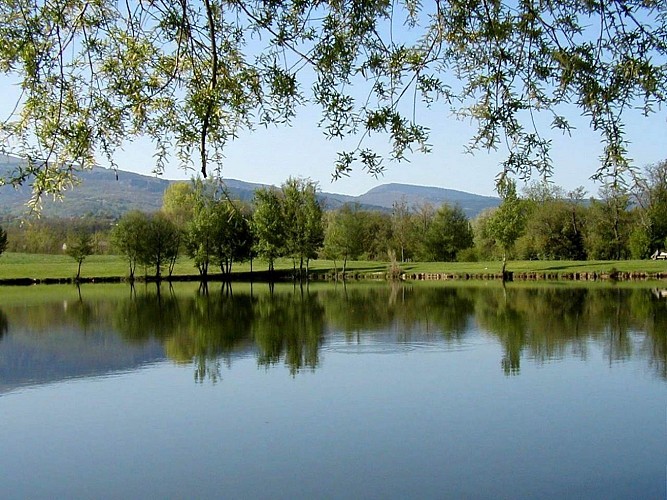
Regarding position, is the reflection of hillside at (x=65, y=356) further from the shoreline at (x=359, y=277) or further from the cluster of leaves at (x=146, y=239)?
the shoreline at (x=359, y=277)

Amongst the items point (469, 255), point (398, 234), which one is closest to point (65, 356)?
point (469, 255)

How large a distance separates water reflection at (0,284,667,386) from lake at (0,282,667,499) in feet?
0.42

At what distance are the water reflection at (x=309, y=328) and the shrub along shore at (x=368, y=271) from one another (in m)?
14.7

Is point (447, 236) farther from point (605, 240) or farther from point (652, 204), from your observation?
point (652, 204)

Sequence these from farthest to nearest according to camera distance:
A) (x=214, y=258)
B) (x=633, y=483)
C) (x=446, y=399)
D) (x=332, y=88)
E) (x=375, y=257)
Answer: (x=375, y=257)
(x=214, y=258)
(x=446, y=399)
(x=633, y=483)
(x=332, y=88)

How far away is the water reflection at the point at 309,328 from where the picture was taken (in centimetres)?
1579

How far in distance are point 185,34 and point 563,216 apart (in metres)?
55.0

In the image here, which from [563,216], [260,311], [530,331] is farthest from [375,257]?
[530,331]

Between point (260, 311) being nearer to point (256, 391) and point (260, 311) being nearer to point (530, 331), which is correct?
point (530, 331)

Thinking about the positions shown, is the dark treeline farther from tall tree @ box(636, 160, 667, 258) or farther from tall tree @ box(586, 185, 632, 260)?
tall tree @ box(636, 160, 667, 258)

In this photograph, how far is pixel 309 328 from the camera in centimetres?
2088

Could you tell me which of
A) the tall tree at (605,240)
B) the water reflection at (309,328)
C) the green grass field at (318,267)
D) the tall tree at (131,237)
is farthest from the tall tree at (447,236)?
the water reflection at (309,328)

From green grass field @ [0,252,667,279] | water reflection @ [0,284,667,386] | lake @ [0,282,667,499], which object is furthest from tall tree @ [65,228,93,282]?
lake @ [0,282,667,499]

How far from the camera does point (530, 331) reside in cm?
1948
